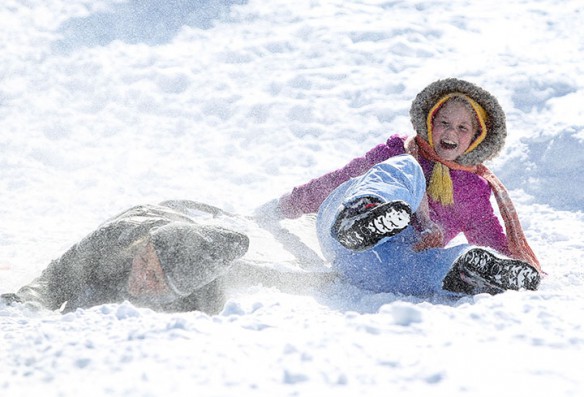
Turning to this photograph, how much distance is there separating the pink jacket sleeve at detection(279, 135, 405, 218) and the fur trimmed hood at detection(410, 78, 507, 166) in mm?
163

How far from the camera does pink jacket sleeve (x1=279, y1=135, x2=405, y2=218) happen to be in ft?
9.05

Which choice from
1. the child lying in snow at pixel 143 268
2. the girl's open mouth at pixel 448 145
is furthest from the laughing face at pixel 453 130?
the child lying in snow at pixel 143 268

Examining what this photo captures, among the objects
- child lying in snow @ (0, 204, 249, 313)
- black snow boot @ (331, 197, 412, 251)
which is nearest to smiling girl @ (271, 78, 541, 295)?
black snow boot @ (331, 197, 412, 251)

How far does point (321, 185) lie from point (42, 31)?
471 cm

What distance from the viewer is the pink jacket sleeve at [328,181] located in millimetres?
2760

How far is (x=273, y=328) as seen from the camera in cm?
142

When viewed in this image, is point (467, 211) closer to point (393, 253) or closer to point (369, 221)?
point (393, 253)

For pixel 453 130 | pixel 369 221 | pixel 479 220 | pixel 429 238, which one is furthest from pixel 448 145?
pixel 369 221

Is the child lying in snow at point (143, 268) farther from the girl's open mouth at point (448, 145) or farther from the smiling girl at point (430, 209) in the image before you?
the girl's open mouth at point (448, 145)

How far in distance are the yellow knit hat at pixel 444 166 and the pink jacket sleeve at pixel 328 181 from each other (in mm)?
202

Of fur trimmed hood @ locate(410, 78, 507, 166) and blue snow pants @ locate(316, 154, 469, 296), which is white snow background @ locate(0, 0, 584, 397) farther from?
fur trimmed hood @ locate(410, 78, 507, 166)

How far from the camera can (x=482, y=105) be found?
2574 mm

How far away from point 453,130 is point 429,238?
0.59 metres

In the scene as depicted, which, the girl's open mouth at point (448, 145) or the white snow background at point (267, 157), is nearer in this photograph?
the white snow background at point (267, 157)
